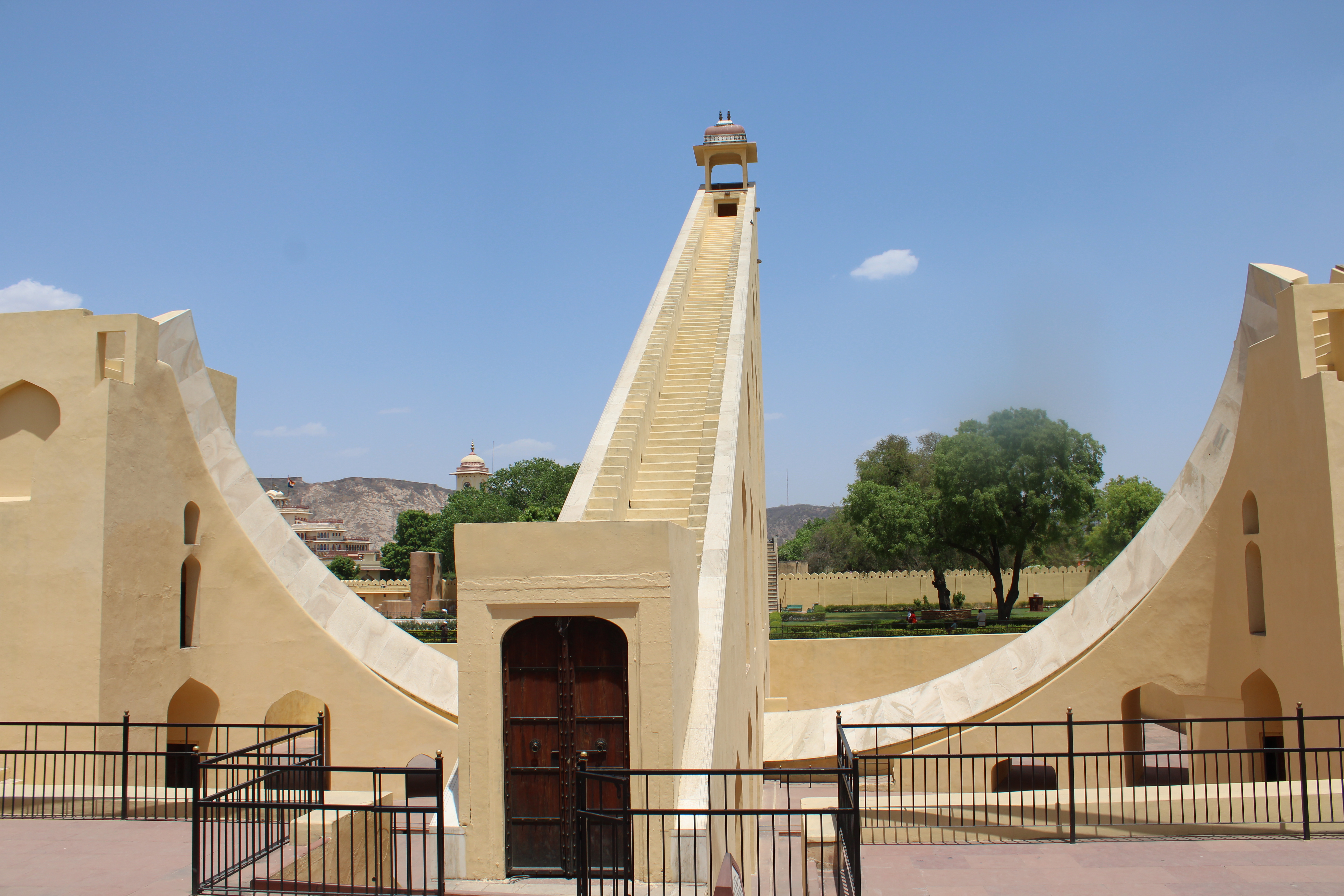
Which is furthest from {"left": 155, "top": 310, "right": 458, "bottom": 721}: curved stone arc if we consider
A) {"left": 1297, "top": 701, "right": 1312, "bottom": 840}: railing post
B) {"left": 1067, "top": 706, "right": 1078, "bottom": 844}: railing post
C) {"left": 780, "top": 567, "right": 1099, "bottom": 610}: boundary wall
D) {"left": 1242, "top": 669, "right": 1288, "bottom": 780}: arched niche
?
{"left": 780, "top": 567, "right": 1099, "bottom": 610}: boundary wall

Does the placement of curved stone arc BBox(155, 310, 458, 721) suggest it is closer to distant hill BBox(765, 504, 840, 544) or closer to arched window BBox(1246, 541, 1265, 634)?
arched window BBox(1246, 541, 1265, 634)

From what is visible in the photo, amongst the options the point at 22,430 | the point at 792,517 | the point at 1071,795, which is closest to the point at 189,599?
the point at 22,430

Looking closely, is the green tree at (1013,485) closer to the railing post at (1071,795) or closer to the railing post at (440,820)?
the railing post at (1071,795)

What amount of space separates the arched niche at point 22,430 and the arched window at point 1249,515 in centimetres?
1260

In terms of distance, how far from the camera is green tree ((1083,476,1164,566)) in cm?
4034

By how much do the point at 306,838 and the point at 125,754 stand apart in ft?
6.33

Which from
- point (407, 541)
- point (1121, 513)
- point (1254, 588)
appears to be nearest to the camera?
point (1254, 588)

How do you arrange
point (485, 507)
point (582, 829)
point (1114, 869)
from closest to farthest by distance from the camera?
point (582, 829) < point (1114, 869) < point (485, 507)

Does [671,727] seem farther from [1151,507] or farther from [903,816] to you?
[1151,507]

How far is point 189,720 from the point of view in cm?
1191

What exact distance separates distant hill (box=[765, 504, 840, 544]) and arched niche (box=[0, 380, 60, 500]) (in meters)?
162

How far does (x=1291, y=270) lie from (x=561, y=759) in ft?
28.8

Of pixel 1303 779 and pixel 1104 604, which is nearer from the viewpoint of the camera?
pixel 1303 779

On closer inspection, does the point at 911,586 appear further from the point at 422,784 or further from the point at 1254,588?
the point at 1254,588
